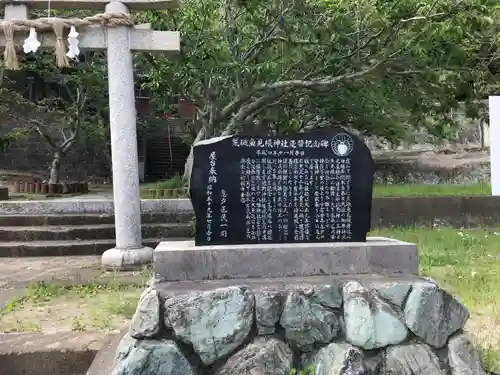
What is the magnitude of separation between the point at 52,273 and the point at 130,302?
7.25ft

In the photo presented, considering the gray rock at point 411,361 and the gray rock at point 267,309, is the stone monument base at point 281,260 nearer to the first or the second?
the gray rock at point 267,309

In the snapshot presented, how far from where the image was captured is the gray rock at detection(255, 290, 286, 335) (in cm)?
304

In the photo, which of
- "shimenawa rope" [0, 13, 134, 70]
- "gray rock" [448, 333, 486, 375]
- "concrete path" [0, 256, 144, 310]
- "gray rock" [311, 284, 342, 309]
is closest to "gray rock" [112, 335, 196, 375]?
"gray rock" [311, 284, 342, 309]

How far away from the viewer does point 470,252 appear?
7.17m

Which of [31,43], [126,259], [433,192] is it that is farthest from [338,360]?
[433,192]

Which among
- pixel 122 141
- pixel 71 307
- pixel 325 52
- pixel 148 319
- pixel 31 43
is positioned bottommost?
pixel 71 307

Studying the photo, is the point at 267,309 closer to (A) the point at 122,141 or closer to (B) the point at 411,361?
(B) the point at 411,361

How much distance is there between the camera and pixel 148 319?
296 cm

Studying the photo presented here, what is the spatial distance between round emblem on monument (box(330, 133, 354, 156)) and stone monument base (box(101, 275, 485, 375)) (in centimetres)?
89

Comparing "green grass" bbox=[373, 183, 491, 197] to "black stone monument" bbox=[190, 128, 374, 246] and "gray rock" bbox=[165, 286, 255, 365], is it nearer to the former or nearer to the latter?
"black stone monument" bbox=[190, 128, 374, 246]

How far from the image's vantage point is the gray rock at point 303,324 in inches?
121

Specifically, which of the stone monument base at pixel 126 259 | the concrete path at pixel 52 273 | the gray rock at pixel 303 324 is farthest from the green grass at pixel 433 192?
the gray rock at pixel 303 324

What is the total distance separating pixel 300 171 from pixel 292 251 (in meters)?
0.55

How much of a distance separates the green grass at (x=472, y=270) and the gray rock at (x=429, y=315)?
0.46 meters
